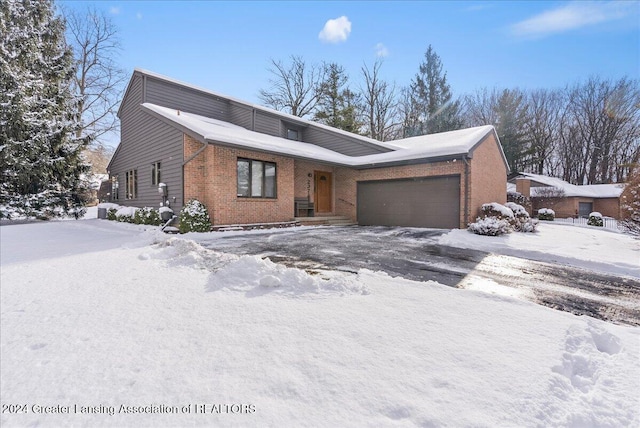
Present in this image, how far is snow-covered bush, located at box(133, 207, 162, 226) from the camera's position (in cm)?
1037

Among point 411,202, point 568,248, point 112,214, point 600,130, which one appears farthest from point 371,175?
point 600,130

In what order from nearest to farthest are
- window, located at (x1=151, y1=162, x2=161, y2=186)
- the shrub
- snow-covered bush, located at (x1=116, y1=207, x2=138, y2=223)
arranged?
window, located at (x1=151, y1=162, x2=161, y2=186) → snow-covered bush, located at (x1=116, y1=207, x2=138, y2=223) → the shrub

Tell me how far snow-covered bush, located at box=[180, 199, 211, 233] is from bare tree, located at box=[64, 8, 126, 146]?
17489mm

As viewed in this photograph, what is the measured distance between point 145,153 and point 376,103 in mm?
21466

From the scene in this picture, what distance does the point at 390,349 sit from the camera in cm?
210

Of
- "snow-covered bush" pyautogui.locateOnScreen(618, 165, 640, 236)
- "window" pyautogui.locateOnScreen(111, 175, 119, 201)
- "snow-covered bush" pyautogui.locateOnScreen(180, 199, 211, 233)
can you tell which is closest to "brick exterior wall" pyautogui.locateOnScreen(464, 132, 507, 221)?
"snow-covered bush" pyautogui.locateOnScreen(618, 165, 640, 236)

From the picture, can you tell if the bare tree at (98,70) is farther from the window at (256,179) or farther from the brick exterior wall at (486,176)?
the brick exterior wall at (486,176)

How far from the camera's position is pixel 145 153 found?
12.2m

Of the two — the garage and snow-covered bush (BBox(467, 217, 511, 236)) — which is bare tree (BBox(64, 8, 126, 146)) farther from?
snow-covered bush (BBox(467, 217, 511, 236))

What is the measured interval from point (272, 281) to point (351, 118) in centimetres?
2272

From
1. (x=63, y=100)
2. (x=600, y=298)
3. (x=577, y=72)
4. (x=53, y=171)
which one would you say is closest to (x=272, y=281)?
(x=600, y=298)

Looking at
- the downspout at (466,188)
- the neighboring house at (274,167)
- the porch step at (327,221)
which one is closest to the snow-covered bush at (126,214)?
the neighboring house at (274,167)

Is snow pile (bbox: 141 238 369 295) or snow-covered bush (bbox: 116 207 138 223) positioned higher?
snow-covered bush (bbox: 116 207 138 223)

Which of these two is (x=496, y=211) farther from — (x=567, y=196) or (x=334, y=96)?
(x=334, y=96)
